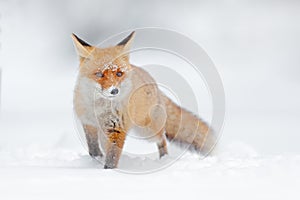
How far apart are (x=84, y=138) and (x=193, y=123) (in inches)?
42.0

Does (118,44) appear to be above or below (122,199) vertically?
above

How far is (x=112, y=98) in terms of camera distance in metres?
4.54

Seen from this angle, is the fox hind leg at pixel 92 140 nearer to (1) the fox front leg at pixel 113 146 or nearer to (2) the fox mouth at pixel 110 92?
(1) the fox front leg at pixel 113 146

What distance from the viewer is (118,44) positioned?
15.2ft

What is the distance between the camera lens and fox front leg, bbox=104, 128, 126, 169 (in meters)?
4.59

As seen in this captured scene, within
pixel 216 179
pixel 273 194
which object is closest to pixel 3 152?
pixel 216 179

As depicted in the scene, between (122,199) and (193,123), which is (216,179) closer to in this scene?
(122,199)

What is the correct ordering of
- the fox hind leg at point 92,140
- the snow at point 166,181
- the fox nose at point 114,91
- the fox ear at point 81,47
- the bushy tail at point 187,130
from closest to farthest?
the snow at point 166,181
the fox nose at point 114,91
the fox ear at point 81,47
the fox hind leg at point 92,140
the bushy tail at point 187,130

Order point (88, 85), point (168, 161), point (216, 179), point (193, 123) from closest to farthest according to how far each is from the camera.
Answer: point (216, 179)
point (88, 85)
point (168, 161)
point (193, 123)

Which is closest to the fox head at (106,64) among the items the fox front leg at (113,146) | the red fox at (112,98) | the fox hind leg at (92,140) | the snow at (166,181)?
the red fox at (112,98)

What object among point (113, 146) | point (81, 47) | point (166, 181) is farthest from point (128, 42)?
point (166, 181)

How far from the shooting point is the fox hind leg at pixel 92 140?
188 inches

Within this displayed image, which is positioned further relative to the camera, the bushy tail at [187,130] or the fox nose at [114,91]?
the bushy tail at [187,130]

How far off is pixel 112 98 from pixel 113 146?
0.40 metres
